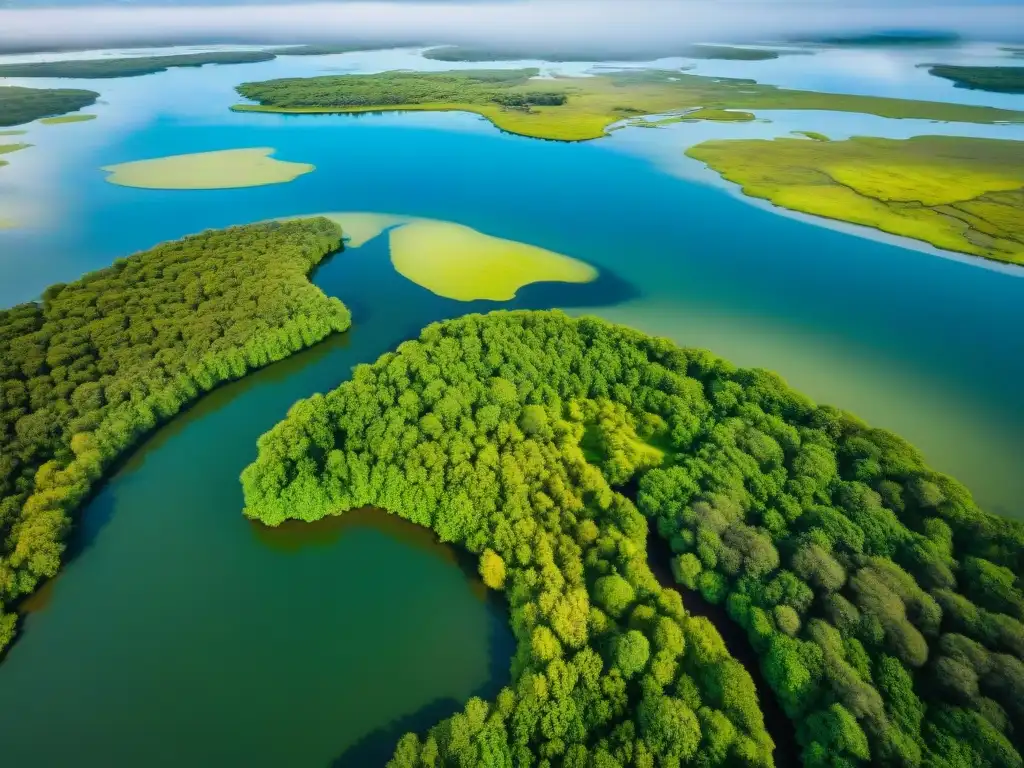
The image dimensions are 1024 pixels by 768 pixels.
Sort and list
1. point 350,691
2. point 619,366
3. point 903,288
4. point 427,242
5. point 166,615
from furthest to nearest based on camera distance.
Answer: point 427,242, point 903,288, point 619,366, point 166,615, point 350,691

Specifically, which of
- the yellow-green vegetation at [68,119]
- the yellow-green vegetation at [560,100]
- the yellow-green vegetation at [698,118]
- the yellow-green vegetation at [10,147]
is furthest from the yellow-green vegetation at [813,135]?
the yellow-green vegetation at [68,119]

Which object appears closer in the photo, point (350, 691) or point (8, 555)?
point (350, 691)

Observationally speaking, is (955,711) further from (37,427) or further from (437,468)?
(37,427)

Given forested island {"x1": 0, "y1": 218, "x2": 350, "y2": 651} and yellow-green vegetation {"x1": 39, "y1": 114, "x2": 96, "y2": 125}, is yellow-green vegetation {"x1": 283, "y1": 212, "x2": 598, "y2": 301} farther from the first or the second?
yellow-green vegetation {"x1": 39, "y1": 114, "x2": 96, "y2": 125}

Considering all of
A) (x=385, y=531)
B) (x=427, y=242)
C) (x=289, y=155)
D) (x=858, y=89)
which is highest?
(x=858, y=89)

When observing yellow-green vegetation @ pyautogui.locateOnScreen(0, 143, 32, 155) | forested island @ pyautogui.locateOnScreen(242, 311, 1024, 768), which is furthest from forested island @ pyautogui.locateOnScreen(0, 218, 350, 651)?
yellow-green vegetation @ pyautogui.locateOnScreen(0, 143, 32, 155)

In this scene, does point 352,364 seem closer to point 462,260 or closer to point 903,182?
point 462,260

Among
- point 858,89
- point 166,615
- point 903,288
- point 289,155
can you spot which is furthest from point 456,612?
point 858,89
